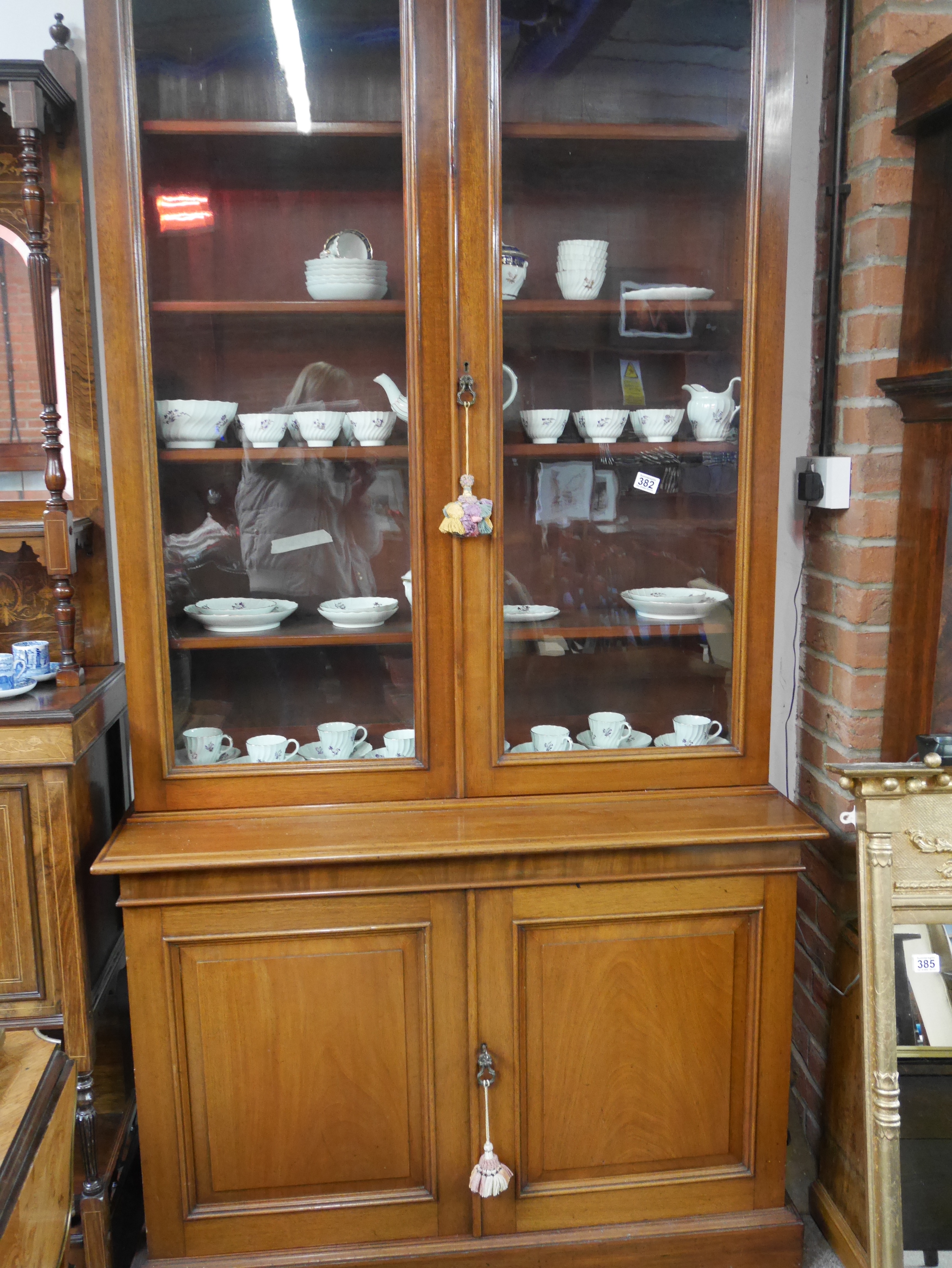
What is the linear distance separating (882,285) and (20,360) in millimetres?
1517

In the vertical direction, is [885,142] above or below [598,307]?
above

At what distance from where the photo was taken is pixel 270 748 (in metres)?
1.64

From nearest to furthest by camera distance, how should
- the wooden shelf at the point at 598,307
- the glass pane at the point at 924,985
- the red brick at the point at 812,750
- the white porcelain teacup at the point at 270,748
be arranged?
the glass pane at the point at 924,985, the wooden shelf at the point at 598,307, the white porcelain teacup at the point at 270,748, the red brick at the point at 812,750

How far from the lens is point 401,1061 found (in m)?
1.55

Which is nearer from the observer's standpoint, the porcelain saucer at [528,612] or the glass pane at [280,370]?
the glass pane at [280,370]

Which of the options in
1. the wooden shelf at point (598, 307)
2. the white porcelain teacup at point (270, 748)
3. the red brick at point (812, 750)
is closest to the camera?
the wooden shelf at point (598, 307)

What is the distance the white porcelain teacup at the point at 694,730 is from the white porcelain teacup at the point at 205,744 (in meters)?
0.77

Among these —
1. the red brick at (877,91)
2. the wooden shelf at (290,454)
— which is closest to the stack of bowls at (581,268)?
the wooden shelf at (290,454)

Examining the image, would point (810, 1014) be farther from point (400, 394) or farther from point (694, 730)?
point (400, 394)

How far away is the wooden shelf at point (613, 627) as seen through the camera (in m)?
1.64

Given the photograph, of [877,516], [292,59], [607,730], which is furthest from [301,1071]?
[292,59]

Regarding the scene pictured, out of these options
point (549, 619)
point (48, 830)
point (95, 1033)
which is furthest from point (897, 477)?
point (95, 1033)

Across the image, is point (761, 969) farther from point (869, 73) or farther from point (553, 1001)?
point (869, 73)

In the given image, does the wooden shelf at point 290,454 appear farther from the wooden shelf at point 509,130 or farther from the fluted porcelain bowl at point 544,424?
the wooden shelf at point 509,130
